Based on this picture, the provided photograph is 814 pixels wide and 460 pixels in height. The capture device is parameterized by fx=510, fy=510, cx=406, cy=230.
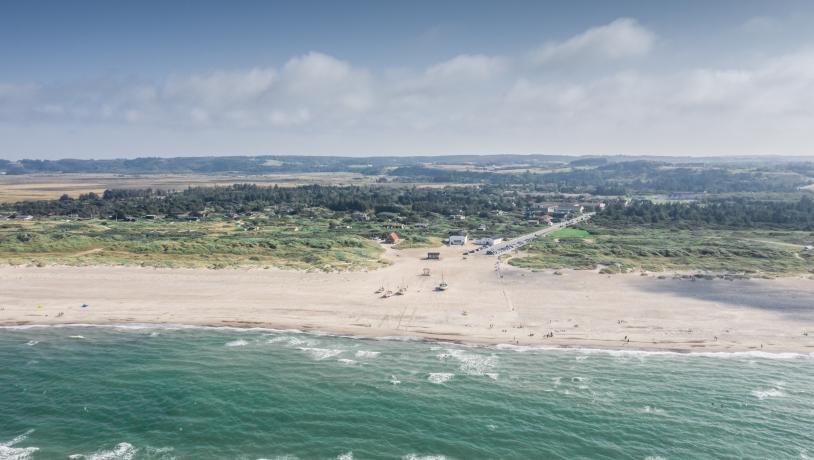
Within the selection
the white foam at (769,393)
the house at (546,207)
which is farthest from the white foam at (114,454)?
the house at (546,207)

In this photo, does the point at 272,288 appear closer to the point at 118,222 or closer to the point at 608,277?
the point at 608,277

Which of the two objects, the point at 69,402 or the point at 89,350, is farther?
the point at 89,350

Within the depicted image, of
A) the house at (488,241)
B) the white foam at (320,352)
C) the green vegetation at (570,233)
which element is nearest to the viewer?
the white foam at (320,352)

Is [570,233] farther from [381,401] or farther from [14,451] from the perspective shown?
[14,451]

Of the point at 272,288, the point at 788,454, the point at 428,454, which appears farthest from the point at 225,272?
the point at 788,454

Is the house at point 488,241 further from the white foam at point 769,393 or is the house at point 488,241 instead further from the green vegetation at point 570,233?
the white foam at point 769,393

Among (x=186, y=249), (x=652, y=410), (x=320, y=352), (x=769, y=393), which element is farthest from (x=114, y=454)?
(x=186, y=249)

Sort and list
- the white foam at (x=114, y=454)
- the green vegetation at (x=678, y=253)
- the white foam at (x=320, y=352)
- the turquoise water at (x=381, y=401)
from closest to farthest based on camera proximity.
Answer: the white foam at (x=114, y=454) < the turquoise water at (x=381, y=401) < the white foam at (x=320, y=352) < the green vegetation at (x=678, y=253)
